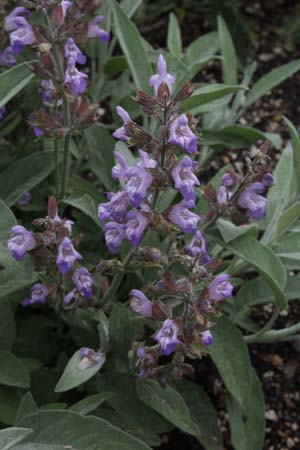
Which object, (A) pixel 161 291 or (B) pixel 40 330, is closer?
(A) pixel 161 291

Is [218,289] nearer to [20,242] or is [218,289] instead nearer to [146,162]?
[146,162]

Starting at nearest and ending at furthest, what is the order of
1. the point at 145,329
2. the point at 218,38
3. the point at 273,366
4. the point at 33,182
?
the point at 33,182 < the point at 145,329 < the point at 273,366 < the point at 218,38

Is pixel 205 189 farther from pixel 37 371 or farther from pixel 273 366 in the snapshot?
pixel 273 366

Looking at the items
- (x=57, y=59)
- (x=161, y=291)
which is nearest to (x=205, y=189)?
(x=161, y=291)

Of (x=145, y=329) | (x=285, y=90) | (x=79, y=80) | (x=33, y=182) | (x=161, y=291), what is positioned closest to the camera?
(x=161, y=291)

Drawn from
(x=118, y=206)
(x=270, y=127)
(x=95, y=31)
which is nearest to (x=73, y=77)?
(x=95, y=31)

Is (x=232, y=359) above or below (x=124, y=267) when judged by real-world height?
below

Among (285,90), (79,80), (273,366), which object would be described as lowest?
(273,366)

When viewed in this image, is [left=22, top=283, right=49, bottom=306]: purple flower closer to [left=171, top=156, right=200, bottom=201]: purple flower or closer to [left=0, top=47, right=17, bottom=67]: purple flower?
[left=171, top=156, right=200, bottom=201]: purple flower

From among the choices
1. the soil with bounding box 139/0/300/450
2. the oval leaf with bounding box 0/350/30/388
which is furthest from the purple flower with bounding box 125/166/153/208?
the soil with bounding box 139/0/300/450
